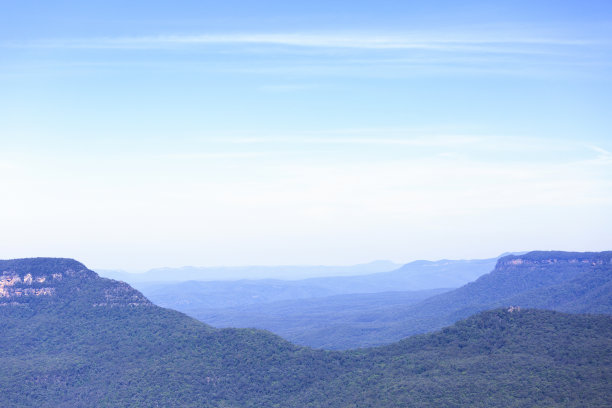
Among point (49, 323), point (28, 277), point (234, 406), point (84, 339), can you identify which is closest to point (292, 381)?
point (234, 406)

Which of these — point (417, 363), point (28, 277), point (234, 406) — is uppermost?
point (28, 277)

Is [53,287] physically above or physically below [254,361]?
above

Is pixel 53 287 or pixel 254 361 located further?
pixel 53 287

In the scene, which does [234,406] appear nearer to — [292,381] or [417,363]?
[292,381]

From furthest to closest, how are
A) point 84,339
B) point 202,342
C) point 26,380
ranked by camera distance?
point 84,339 < point 202,342 < point 26,380

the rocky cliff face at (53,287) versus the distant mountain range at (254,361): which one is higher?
the rocky cliff face at (53,287)

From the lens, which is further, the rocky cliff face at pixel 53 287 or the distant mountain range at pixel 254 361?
the rocky cliff face at pixel 53 287
